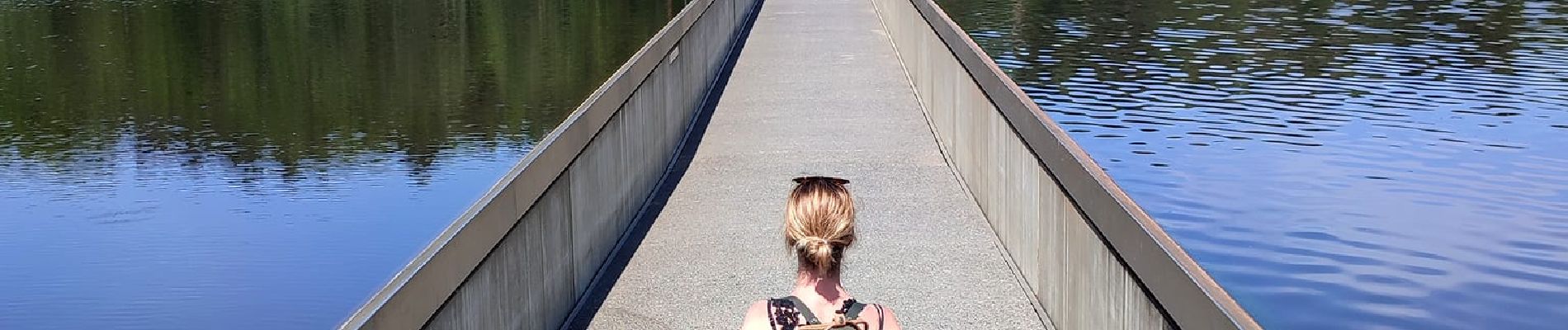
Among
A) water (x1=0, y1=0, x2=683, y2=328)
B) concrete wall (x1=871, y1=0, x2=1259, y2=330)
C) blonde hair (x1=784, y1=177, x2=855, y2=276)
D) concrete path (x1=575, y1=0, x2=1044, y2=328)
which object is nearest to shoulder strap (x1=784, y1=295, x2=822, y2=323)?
blonde hair (x1=784, y1=177, x2=855, y2=276)

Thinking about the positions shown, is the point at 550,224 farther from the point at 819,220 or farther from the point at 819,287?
the point at 819,220

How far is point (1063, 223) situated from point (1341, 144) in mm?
17060

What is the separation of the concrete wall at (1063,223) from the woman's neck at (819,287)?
5.53ft

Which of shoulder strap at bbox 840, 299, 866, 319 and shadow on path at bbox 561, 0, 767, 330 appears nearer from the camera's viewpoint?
shoulder strap at bbox 840, 299, 866, 319

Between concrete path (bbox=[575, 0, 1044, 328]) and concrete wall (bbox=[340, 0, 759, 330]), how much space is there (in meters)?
0.33

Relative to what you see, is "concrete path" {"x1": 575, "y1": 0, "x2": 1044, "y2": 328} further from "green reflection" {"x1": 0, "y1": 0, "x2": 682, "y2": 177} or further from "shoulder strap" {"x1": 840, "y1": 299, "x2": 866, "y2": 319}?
"green reflection" {"x1": 0, "y1": 0, "x2": 682, "y2": 177}

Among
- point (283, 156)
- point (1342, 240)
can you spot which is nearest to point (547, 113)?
point (283, 156)

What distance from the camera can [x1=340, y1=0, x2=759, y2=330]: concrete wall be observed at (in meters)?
7.53

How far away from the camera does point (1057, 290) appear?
33.4 ft

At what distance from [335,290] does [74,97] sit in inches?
610

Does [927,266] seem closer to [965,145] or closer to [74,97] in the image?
[965,145]

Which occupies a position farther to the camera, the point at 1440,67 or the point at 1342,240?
the point at 1440,67

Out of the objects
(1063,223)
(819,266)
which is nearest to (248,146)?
(1063,223)

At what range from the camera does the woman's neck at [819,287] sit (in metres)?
4.91
